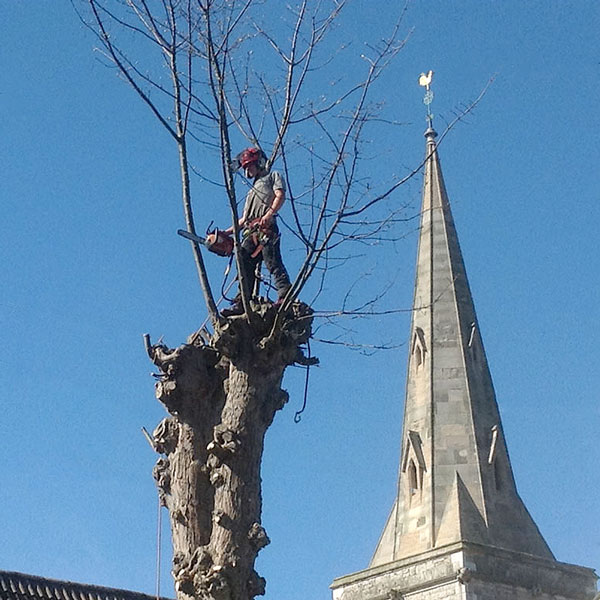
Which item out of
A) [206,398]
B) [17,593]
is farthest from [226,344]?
[17,593]

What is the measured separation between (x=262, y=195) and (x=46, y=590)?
15.8m

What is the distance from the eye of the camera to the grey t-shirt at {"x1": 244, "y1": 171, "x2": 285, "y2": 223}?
9281 mm

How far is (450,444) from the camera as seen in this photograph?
34.4m

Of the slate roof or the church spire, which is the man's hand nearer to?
the slate roof

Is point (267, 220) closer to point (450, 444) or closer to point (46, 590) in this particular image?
point (46, 590)

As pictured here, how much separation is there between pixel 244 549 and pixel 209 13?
3566mm

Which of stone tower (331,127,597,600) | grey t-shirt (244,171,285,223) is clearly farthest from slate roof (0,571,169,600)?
grey t-shirt (244,171,285,223)

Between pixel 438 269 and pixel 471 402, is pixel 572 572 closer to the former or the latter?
pixel 471 402

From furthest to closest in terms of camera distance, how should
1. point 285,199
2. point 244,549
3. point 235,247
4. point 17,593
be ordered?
point 17,593 < point 285,199 < point 235,247 < point 244,549

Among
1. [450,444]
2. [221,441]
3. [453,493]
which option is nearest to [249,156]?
[221,441]

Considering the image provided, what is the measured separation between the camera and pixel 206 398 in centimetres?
879

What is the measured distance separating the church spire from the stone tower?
1.0 inches

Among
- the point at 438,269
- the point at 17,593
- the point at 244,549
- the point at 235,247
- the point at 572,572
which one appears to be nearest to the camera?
the point at 244,549

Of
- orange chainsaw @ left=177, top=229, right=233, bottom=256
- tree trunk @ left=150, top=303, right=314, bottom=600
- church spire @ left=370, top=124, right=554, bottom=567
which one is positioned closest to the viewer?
tree trunk @ left=150, top=303, right=314, bottom=600
